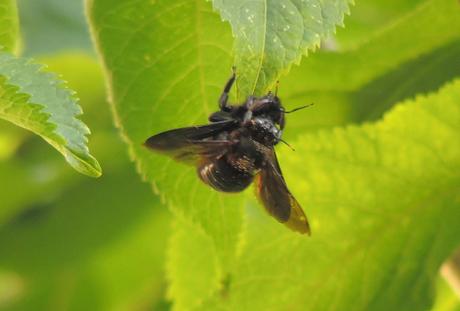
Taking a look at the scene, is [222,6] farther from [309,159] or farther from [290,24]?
[309,159]

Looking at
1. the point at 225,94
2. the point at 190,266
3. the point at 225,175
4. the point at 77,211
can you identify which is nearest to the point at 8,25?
the point at 225,94

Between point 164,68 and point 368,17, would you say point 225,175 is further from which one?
point 368,17

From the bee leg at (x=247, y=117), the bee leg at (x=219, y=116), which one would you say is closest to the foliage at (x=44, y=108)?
the bee leg at (x=219, y=116)

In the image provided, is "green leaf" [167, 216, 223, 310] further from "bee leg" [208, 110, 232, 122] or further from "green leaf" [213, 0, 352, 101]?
"green leaf" [213, 0, 352, 101]

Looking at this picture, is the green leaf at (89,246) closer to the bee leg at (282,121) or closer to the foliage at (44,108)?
the bee leg at (282,121)

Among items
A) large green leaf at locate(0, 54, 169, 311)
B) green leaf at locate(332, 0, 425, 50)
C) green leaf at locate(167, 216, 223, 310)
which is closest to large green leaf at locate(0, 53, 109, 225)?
large green leaf at locate(0, 54, 169, 311)
